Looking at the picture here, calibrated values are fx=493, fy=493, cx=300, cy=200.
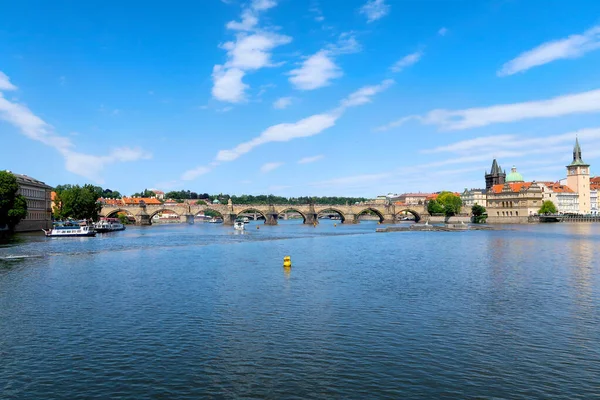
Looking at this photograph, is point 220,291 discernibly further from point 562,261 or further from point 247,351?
point 562,261

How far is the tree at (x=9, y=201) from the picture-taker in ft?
298

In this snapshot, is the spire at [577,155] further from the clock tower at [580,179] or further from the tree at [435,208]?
the tree at [435,208]

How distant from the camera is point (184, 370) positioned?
677 inches

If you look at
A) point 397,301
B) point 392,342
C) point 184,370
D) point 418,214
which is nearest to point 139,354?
point 184,370

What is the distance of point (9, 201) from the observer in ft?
303

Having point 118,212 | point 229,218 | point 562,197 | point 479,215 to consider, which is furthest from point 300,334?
point 562,197

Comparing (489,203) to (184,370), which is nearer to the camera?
(184,370)

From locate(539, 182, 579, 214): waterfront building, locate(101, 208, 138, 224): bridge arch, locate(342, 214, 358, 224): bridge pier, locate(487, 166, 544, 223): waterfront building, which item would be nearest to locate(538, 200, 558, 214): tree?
locate(487, 166, 544, 223): waterfront building

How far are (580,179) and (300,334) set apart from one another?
198 m

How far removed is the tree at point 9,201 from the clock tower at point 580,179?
602 ft

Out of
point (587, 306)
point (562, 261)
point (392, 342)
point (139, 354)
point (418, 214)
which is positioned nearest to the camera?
point (139, 354)

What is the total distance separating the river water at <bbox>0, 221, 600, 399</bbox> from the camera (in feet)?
52.0

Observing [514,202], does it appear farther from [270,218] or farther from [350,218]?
[270,218]

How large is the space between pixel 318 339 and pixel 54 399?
33.1 ft
